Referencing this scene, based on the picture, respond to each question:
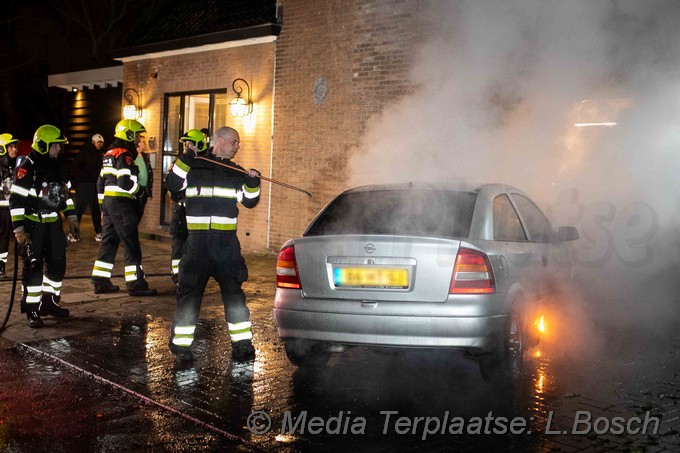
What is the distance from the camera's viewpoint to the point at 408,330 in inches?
191

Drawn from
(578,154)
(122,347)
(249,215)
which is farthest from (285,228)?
(122,347)

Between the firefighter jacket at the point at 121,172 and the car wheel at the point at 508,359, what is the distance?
16.5 feet

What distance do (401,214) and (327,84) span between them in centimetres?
677

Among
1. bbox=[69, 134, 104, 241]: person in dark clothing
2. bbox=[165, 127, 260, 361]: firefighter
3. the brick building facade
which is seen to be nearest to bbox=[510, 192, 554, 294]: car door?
bbox=[165, 127, 260, 361]: firefighter

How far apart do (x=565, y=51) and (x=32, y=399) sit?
614 centimetres

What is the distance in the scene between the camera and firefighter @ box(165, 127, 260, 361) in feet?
18.9

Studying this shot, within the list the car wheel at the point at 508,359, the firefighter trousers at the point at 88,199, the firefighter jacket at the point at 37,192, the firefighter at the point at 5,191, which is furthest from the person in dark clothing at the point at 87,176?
the car wheel at the point at 508,359

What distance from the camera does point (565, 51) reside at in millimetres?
7902

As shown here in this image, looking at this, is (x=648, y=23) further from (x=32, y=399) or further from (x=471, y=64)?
(x=32, y=399)

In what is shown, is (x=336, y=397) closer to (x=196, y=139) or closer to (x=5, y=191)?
(x=196, y=139)

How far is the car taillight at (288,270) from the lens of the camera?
526 cm

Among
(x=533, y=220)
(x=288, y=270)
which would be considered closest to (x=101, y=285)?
(x=288, y=270)

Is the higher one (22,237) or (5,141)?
(5,141)

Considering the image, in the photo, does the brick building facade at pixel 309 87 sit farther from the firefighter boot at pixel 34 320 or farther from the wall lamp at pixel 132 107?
the firefighter boot at pixel 34 320
